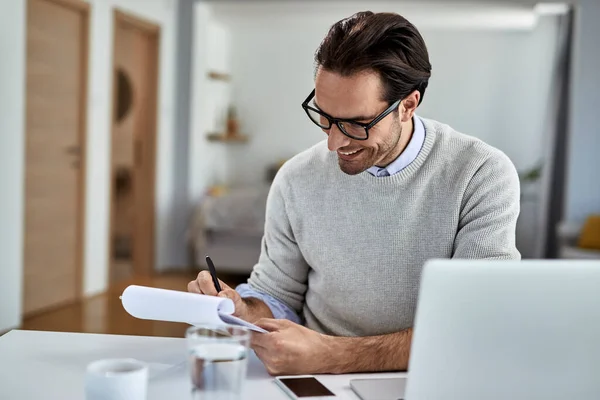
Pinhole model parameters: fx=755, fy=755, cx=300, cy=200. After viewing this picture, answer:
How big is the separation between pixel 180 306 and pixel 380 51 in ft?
2.10

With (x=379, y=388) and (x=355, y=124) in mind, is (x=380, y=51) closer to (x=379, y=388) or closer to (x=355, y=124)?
(x=355, y=124)

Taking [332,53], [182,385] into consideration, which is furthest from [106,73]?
[182,385]

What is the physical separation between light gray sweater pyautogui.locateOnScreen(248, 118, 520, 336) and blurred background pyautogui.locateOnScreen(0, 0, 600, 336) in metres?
2.41

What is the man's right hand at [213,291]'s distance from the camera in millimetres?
1445

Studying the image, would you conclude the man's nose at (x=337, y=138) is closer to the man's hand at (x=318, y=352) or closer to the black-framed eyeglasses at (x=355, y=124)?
the black-framed eyeglasses at (x=355, y=124)

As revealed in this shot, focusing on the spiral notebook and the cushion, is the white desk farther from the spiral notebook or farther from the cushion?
the cushion

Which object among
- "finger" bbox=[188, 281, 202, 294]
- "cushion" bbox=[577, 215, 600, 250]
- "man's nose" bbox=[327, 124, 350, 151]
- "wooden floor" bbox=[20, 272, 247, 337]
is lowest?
"wooden floor" bbox=[20, 272, 247, 337]

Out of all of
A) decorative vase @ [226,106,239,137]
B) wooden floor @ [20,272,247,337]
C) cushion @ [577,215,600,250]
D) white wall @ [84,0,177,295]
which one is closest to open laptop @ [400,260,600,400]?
wooden floor @ [20,272,247,337]

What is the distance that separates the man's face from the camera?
148cm

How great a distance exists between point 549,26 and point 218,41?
2939mm

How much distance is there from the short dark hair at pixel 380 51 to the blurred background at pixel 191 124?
2.76 meters

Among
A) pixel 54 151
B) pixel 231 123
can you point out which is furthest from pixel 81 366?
pixel 231 123

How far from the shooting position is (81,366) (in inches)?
49.0

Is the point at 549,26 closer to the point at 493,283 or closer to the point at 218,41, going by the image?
the point at 218,41
